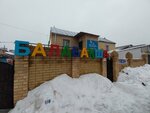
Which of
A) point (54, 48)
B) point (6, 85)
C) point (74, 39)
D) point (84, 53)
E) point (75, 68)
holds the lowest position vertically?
point (6, 85)

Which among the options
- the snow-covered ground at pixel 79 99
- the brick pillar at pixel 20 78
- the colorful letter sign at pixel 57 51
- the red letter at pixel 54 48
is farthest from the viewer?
the red letter at pixel 54 48

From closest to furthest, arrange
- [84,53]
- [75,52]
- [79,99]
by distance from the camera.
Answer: [79,99] < [75,52] < [84,53]

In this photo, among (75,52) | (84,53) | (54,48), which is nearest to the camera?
(54,48)

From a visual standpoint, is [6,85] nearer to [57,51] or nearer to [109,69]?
[57,51]

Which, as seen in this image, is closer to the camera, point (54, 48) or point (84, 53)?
point (54, 48)

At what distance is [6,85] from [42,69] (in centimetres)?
162

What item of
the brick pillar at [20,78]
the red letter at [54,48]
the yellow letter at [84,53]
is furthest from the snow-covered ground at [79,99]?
the yellow letter at [84,53]

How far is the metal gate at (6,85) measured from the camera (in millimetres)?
4914

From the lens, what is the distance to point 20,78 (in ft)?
16.1

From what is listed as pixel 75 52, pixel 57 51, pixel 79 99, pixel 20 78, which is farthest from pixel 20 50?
pixel 79 99

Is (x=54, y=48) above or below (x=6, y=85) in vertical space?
above

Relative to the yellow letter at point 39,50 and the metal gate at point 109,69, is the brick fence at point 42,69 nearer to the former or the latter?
the yellow letter at point 39,50

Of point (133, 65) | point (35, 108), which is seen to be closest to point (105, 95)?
point (35, 108)

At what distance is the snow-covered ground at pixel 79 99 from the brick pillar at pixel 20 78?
263 millimetres
